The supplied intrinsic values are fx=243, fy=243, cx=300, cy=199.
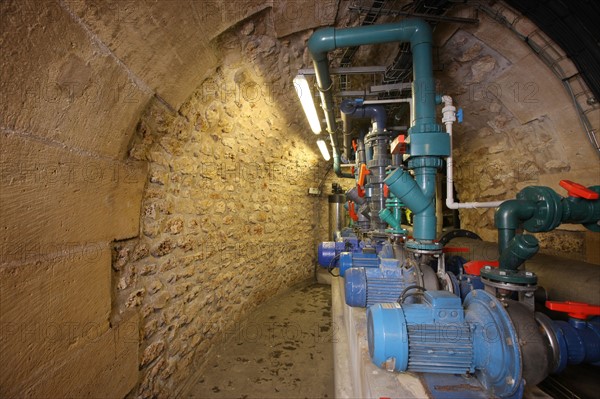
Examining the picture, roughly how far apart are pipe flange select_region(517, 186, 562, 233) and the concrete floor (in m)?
2.39

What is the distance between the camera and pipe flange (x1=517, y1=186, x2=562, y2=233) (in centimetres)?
122

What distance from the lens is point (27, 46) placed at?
3.39 ft

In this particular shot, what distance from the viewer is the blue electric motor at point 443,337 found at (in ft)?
3.60

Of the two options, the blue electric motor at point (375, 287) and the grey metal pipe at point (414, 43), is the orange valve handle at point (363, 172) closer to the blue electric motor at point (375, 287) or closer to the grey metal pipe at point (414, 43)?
the grey metal pipe at point (414, 43)

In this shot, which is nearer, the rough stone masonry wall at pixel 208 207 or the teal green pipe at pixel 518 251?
the teal green pipe at pixel 518 251

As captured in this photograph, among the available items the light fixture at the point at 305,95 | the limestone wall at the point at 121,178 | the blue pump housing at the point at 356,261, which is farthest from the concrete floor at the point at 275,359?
the light fixture at the point at 305,95

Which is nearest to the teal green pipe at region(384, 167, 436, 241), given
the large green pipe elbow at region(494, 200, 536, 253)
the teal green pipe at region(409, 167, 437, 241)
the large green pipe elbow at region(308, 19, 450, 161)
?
the teal green pipe at region(409, 167, 437, 241)

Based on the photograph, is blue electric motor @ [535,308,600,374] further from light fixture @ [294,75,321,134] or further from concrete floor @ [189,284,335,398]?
light fixture @ [294,75,321,134]

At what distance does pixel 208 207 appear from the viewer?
9.45ft

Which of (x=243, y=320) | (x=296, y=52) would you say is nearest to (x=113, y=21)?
(x=296, y=52)

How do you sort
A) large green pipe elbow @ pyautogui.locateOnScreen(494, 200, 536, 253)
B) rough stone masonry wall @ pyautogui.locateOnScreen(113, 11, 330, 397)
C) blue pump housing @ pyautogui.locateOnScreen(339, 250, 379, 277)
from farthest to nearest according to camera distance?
blue pump housing @ pyautogui.locateOnScreen(339, 250, 379, 277) < rough stone masonry wall @ pyautogui.locateOnScreen(113, 11, 330, 397) < large green pipe elbow @ pyautogui.locateOnScreen(494, 200, 536, 253)

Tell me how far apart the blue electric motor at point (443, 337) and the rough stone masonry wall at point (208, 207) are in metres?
1.83

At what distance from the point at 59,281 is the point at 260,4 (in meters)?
2.38

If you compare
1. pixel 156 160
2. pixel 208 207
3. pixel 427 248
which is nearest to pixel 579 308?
pixel 427 248
